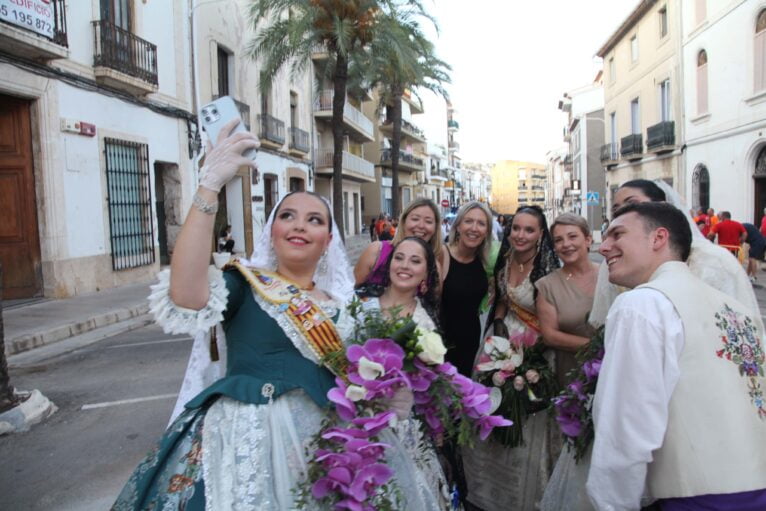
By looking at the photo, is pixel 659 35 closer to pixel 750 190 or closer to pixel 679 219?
pixel 750 190

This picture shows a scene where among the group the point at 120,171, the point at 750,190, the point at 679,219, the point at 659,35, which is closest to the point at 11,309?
the point at 120,171

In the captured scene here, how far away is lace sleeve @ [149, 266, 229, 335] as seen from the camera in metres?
1.83

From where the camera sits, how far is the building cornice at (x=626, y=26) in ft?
77.7

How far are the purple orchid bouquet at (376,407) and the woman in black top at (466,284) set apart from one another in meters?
1.26

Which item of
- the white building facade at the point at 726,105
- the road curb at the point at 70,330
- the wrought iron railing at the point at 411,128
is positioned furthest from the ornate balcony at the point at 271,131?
the wrought iron railing at the point at 411,128

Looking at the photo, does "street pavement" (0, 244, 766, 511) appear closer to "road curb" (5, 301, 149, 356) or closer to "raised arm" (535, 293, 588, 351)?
"road curb" (5, 301, 149, 356)

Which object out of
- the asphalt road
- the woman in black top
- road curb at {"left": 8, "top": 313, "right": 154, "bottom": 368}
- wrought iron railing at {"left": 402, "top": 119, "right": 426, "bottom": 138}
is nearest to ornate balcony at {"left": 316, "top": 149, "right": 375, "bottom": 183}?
wrought iron railing at {"left": 402, "top": 119, "right": 426, "bottom": 138}

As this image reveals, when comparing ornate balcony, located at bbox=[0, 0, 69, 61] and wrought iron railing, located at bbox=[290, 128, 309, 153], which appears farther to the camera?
wrought iron railing, located at bbox=[290, 128, 309, 153]

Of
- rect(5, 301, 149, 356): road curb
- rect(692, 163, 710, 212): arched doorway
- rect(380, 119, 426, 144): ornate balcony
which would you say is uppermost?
rect(380, 119, 426, 144): ornate balcony

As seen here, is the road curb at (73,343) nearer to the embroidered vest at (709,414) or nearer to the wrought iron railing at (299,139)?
the embroidered vest at (709,414)

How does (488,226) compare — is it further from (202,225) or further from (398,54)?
(398,54)

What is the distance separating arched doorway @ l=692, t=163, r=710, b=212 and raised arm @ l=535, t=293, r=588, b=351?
19.0m

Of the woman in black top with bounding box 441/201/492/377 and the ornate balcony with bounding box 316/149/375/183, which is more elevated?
the ornate balcony with bounding box 316/149/375/183

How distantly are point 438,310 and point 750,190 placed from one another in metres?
16.5
